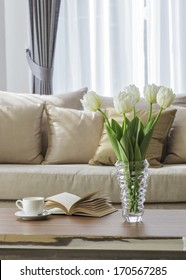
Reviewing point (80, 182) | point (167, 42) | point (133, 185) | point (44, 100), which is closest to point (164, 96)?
point (133, 185)

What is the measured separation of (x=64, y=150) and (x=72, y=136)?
0.11m

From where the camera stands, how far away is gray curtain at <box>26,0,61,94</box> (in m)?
5.56

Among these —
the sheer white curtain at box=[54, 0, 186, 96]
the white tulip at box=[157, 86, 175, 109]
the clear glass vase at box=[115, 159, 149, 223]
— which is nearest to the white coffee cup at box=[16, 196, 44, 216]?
the clear glass vase at box=[115, 159, 149, 223]

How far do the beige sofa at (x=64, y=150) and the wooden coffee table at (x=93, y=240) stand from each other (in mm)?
1096

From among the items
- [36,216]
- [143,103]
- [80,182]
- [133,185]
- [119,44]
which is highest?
[119,44]

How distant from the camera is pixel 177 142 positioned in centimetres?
427

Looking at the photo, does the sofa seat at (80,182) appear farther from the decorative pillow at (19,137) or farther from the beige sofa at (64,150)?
the decorative pillow at (19,137)

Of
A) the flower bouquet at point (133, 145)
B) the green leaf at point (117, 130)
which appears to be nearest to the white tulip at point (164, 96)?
the flower bouquet at point (133, 145)

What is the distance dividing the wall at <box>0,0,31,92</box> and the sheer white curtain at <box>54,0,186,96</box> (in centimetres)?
31

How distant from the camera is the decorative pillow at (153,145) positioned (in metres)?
4.14

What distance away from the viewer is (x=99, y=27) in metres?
5.68

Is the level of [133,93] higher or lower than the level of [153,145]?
higher

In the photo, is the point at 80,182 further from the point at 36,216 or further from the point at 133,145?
the point at 133,145
